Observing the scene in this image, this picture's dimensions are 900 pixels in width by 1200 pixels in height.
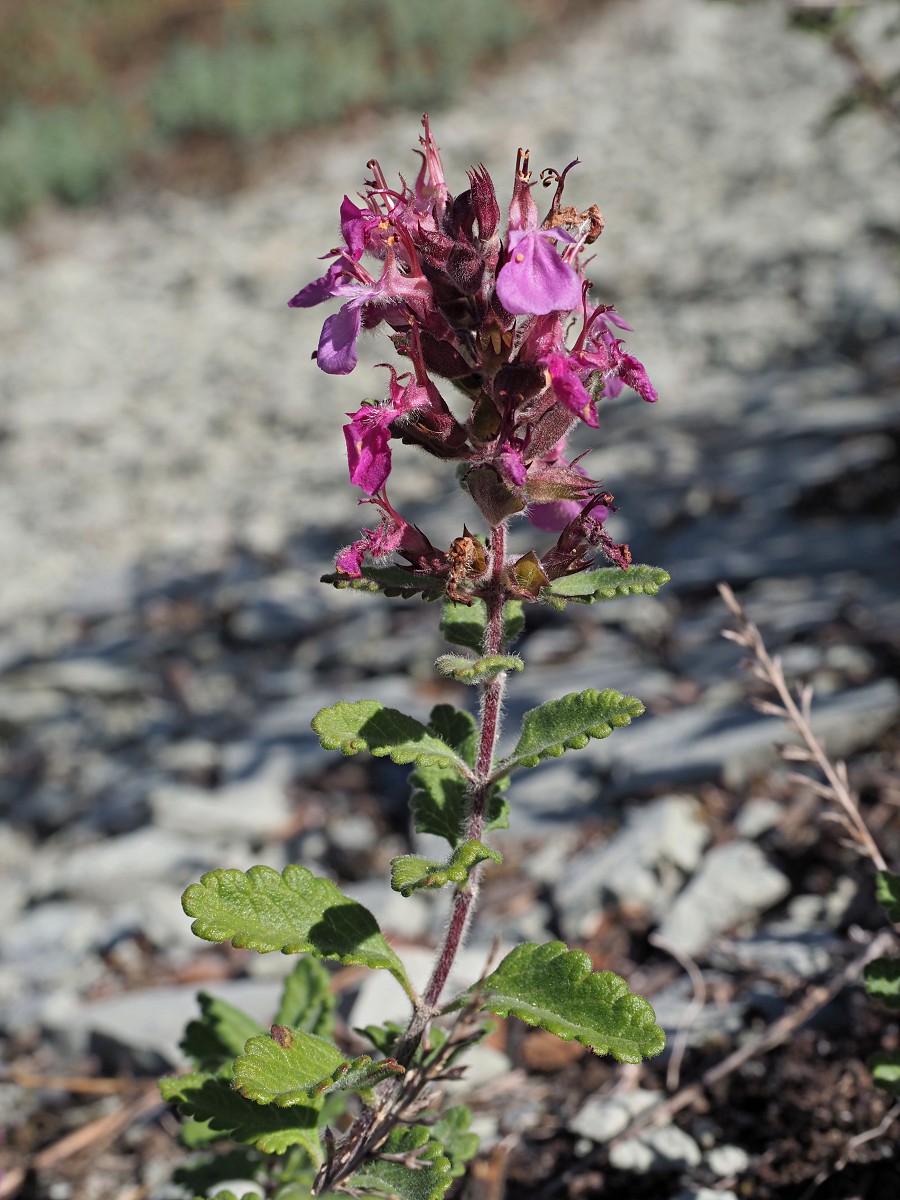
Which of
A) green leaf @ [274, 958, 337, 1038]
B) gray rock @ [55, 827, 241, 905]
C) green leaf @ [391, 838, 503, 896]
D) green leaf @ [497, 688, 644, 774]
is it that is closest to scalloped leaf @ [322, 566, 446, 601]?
green leaf @ [497, 688, 644, 774]

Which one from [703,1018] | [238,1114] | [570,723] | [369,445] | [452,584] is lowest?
[703,1018]

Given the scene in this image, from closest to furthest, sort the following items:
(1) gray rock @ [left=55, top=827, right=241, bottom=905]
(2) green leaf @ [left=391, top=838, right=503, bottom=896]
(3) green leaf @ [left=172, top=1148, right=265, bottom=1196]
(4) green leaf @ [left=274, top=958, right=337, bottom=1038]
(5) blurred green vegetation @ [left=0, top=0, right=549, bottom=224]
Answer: (2) green leaf @ [left=391, top=838, right=503, bottom=896] < (3) green leaf @ [left=172, top=1148, right=265, bottom=1196] < (4) green leaf @ [left=274, top=958, right=337, bottom=1038] < (1) gray rock @ [left=55, top=827, right=241, bottom=905] < (5) blurred green vegetation @ [left=0, top=0, right=549, bottom=224]

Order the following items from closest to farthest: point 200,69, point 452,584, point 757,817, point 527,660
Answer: point 452,584
point 757,817
point 527,660
point 200,69

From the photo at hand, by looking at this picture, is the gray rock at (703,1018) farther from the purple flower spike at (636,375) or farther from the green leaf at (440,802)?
the purple flower spike at (636,375)

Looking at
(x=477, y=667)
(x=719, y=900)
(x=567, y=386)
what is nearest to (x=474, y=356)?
(x=567, y=386)

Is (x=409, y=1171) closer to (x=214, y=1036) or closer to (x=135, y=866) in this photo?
(x=214, y=1036)

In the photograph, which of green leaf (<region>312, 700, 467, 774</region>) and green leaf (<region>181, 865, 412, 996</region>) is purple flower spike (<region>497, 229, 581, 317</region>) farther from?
green leaf (<region>181, 865, 412, 996</region>)

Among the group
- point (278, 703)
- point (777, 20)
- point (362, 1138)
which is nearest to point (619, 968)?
point (362, 1138)
